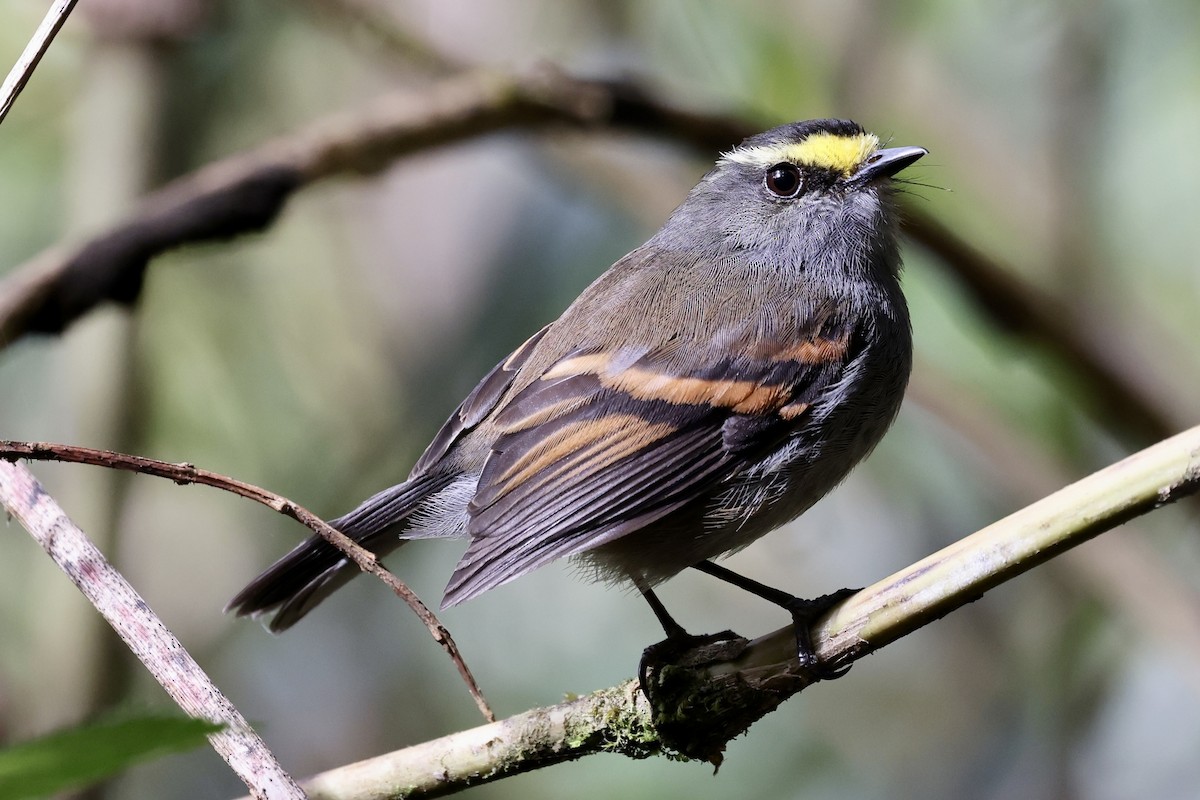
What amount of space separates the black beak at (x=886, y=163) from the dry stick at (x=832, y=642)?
4.75 ft

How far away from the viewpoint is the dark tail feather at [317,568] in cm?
282

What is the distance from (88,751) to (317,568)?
2122 millimetres

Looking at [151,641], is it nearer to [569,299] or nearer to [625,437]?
[625,437]

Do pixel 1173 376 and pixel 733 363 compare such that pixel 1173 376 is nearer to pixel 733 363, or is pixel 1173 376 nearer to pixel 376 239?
pixel 733 363

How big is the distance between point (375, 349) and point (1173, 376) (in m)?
2.97

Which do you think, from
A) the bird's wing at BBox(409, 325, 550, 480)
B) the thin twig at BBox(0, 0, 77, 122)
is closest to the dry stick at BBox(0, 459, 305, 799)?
the thin twig at BBox(0, 0, 77, 122)

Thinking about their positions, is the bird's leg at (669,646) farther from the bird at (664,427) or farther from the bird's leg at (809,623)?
the bird's leg at (809,623)

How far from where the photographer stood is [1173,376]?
13.2 feet

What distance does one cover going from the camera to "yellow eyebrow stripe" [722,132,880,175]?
322 centimetres

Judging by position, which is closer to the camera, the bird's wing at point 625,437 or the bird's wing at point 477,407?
the bird's wing at point 625,437

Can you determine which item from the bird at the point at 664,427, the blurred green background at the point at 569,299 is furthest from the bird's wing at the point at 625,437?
the blurred green background at the point at 569,299

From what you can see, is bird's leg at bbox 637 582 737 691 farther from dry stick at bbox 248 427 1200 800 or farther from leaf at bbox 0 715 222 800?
leaf at bbox 0 715 222 800

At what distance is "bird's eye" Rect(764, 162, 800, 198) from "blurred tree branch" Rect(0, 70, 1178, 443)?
0.42 m

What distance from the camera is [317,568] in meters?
2.86
